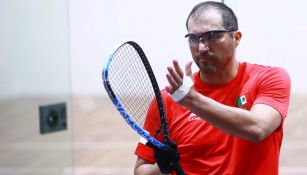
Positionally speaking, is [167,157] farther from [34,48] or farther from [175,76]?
[34,48]

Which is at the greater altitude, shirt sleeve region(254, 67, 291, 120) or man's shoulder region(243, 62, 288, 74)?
man's shoulder region(243, 62, 288, 74)

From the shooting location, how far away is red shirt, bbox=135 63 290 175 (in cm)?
151

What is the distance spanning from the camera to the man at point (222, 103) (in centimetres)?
151

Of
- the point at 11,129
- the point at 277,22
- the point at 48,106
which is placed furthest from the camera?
the point at 277,22

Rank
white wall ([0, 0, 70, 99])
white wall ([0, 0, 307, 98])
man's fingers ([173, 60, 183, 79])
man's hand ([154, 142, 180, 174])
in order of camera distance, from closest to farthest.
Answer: man's fingers ([173, 60, 183, 79]) < man's hand ([154, 142, 180, 174]) < white wall ([0, 0, 70, 99]) < white wall ([0, 0, 307, 98])

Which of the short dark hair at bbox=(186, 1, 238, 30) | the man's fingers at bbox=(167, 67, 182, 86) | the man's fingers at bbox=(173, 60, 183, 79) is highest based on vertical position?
the short dark hair at bbox=(186, 1, 238, 30)

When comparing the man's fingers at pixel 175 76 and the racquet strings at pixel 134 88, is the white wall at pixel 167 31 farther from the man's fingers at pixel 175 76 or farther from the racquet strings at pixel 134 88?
the man's fingers at pixel 175 76

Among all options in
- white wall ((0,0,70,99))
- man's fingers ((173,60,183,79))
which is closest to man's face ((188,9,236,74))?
man's fingers ((173,60,183,79))

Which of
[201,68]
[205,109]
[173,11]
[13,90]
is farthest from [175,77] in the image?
[173,11]

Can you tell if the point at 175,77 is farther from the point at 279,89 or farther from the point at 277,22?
the point at 277,22

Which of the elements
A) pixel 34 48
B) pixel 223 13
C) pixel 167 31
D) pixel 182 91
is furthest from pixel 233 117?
pixel 167 31

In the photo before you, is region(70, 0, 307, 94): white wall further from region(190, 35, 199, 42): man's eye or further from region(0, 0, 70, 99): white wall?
region(190, 35, 199, 42): man's eye

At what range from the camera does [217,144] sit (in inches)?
60.2

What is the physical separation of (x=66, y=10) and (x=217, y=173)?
814mm
